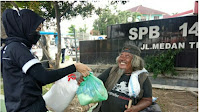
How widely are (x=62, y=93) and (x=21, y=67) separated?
0.68 meters

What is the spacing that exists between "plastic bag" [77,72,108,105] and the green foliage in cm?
379

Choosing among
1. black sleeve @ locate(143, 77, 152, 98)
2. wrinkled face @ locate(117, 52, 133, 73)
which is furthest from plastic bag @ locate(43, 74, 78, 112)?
black sleeve @ locate(143, 77, 152, 98)

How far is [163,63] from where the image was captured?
15.9 feet

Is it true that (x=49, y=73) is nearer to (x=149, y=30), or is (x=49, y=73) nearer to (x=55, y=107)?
(x=55, y=107)

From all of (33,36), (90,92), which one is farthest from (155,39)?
(33,36)

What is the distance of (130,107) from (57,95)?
0.96m

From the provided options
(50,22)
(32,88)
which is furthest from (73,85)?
(50,22)

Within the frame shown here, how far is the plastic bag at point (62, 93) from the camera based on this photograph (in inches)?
Result: 65.9

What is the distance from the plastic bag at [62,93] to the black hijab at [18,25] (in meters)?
0.65

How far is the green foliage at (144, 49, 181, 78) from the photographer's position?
480 cm

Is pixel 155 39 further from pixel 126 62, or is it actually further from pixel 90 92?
pixel 90 92

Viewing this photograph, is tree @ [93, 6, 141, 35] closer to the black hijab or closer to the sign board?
the sign board

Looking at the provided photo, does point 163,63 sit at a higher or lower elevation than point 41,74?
lower

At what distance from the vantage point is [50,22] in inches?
229
